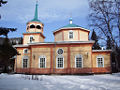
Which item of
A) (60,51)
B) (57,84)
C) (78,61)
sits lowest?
(57,84)

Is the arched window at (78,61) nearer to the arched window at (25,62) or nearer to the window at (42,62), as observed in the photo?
the window at (42,62)

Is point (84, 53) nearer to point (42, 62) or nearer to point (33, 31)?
point (42, 62)

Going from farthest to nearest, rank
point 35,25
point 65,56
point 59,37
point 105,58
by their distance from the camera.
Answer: point 35,25
point 59,37
point 105,58
point 65,56

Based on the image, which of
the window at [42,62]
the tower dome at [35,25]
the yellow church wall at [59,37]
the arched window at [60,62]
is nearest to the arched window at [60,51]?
the arched window at [60,62]

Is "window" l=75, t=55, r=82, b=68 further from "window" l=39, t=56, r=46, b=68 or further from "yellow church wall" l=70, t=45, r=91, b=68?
"window" l=39, t=56, r=46, b=68

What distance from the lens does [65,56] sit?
1780 centimetres

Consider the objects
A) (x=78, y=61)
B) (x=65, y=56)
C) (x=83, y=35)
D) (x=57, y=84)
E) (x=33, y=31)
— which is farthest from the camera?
(x=33, y=31)

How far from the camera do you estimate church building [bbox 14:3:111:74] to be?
57.2 feet

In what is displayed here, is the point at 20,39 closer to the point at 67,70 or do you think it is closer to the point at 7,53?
the point at 67,70

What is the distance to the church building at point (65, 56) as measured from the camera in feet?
57.2

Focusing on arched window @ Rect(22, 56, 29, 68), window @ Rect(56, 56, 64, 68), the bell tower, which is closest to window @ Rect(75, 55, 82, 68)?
window @ Rect(56, 56, 64, 68)

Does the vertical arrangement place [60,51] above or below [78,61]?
above

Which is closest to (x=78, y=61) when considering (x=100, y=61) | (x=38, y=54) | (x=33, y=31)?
(x=100, y=61)

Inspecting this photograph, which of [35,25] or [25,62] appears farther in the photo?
[35,25]
